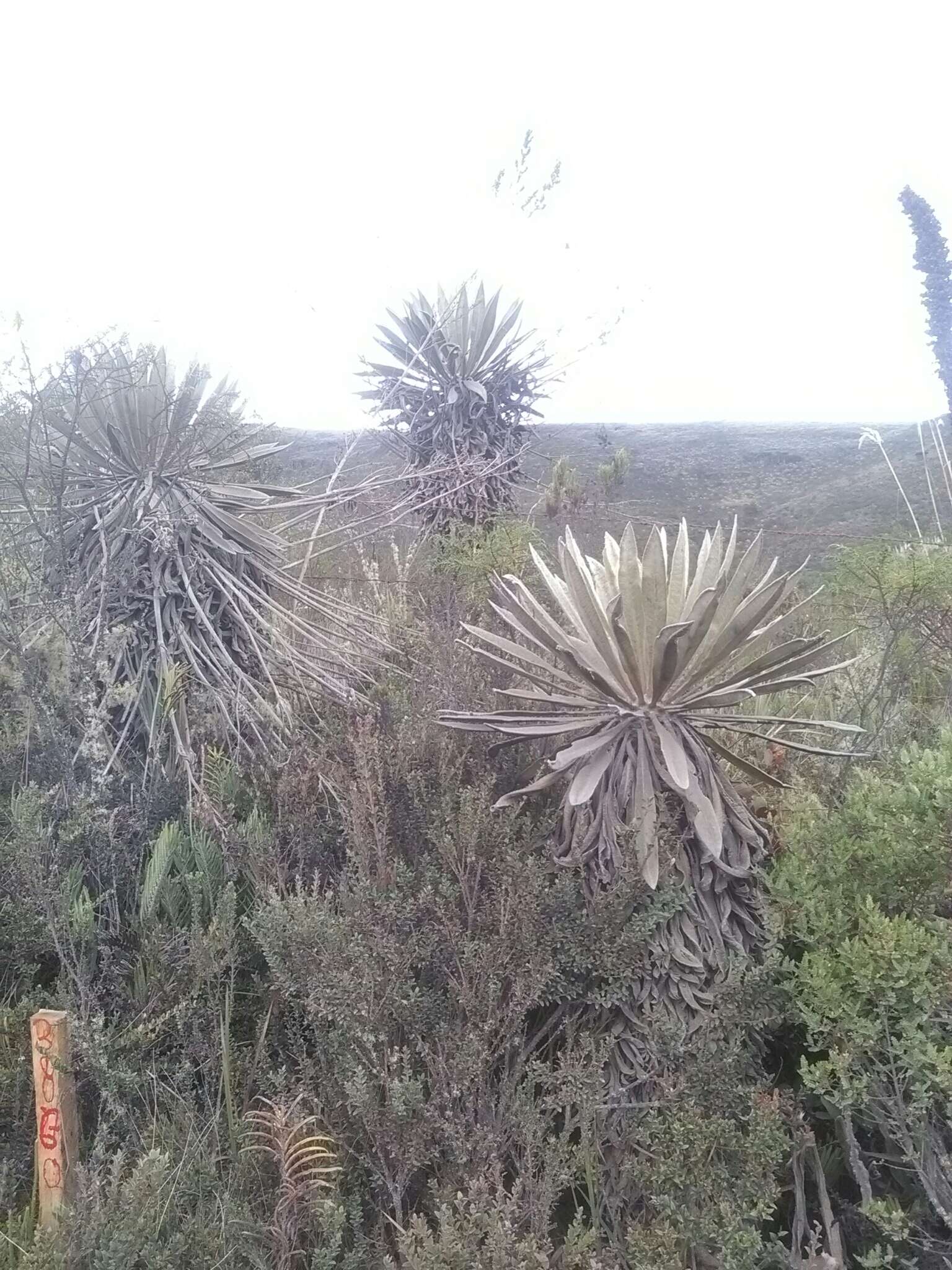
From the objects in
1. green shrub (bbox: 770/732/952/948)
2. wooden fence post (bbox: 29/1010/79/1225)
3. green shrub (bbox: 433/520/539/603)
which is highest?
green shrub (bbox: 433/520/539/603)

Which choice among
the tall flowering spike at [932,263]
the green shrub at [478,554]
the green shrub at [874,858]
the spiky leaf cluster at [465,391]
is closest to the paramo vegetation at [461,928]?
the green shrub at [874,858]

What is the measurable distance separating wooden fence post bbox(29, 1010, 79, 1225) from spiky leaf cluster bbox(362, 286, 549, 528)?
5477mm

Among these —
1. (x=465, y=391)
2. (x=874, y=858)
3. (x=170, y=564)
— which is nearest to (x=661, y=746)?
(x=874, y=858)

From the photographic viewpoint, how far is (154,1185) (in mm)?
1790

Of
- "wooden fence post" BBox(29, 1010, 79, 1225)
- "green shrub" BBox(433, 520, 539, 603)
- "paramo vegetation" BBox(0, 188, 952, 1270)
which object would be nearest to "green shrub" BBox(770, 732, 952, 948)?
"paramo vegetation" BBox(0, 188, 952, 1270)

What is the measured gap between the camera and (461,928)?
2.31m

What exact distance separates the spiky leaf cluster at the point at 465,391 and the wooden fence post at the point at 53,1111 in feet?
18.0

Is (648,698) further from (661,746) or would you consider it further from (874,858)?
(874,858)

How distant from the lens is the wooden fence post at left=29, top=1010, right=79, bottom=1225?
1.92 meters

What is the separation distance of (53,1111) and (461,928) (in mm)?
1105

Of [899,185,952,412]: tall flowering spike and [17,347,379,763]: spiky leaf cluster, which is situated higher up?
[899,185,952,412]: tall flowering spike

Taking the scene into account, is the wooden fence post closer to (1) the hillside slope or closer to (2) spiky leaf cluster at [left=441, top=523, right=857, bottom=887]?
(2) spiky leaf cluster at [left=441, top=523, right=857, bottom=887]

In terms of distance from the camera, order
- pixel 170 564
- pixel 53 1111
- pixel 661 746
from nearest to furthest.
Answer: pixel 53 1111
pixel 661 746
pixel 170 564

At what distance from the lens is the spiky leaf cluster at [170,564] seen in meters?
3.50
